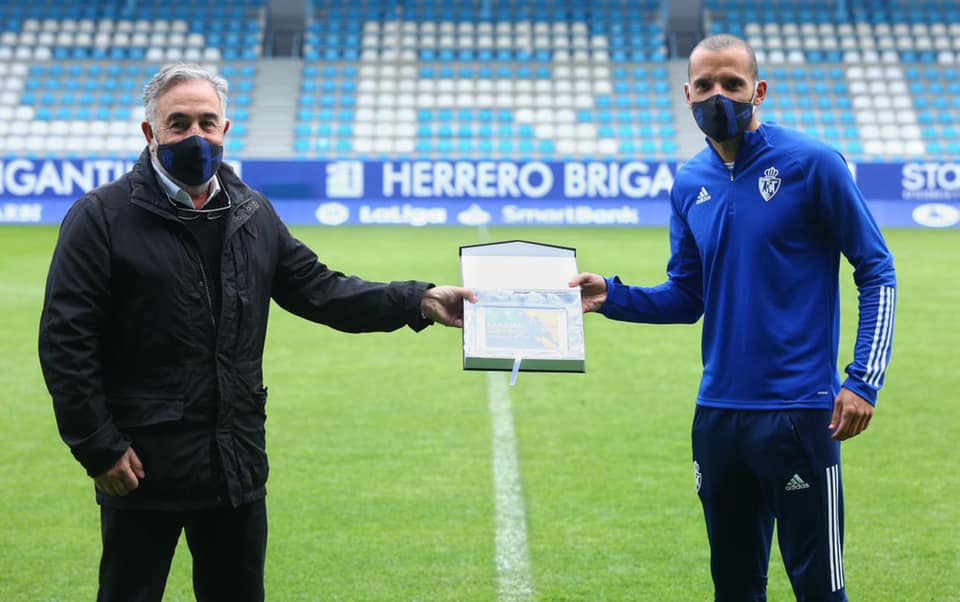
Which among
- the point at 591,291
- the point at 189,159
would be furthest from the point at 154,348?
the point at 591,291

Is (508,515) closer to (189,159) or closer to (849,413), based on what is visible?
(849,413)

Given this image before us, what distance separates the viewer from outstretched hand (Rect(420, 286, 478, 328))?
3926 millimetres

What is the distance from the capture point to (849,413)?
11.0ft

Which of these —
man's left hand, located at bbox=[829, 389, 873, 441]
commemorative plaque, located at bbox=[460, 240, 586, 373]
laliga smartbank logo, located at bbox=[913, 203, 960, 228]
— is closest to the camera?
man's left hand, located at bbox=[829, 389, 873, 441]

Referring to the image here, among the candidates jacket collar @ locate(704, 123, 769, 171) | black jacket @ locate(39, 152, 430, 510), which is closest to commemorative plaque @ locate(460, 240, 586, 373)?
jacket collar @ locate(704, 123, 769, 171)

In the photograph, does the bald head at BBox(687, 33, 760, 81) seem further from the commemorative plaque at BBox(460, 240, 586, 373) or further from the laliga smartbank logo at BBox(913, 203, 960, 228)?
the laliga smartbank logo at BBox(913, 203, 960, 228)

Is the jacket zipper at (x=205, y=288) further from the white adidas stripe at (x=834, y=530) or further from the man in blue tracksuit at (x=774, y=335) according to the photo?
the white adidas stripe at (x=834, y=530)

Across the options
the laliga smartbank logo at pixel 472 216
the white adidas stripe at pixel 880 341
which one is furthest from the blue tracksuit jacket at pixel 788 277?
the laliga smartbank logo at pixel 472 216

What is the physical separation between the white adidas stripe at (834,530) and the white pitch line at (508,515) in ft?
5.58

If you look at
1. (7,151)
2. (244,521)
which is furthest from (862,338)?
(7,151)

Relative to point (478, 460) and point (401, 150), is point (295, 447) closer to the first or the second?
point (478, 460)

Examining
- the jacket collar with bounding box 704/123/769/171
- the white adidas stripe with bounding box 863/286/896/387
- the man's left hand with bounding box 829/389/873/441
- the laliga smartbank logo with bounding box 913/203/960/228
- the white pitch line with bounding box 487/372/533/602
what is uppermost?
the laliga smartbank logo with bounding box 913/203/960/228

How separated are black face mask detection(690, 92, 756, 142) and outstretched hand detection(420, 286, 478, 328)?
3.02 feet

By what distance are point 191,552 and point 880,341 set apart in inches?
77.9
